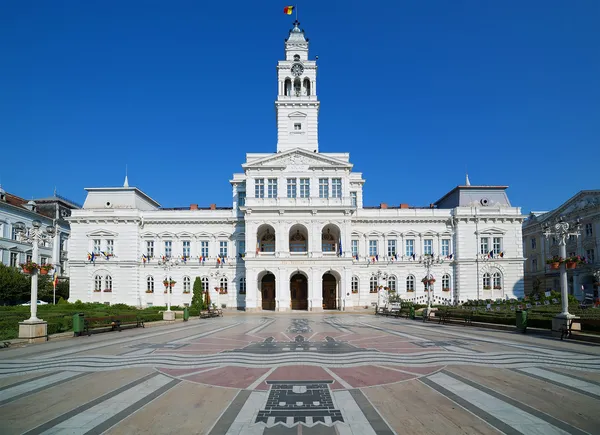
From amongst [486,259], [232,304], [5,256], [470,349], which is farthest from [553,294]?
[5,256]

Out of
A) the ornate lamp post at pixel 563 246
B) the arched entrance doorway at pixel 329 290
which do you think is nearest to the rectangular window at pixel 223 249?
the arched entrance doorway at pixel 329 290

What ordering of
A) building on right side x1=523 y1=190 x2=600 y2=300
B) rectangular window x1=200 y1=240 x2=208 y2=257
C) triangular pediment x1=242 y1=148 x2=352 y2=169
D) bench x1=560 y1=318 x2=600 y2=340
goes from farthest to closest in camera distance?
rectangular window x1=200 y1=240 x2=208 y2=257 → building on right side x1=523 y1=190 x2=600 y2=300 → triangular pediment x1=242 y1=148 x2=352 y2=169 → bench x1=560 y1=318 x2=600 y2=340

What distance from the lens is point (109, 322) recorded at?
26.8 metres

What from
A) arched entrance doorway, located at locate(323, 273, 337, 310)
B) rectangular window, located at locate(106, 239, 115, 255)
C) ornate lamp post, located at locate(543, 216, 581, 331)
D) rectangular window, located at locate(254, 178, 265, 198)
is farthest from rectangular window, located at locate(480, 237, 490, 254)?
rectangular window, located at locate(106, 239, 115, 255)

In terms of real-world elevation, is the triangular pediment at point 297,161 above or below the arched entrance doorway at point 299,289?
above

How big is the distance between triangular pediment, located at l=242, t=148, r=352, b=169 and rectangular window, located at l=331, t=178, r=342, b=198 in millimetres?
1804

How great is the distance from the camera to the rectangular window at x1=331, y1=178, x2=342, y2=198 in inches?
2126

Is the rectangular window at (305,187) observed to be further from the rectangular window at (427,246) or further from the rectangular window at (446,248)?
the rectangular window at (446,248)

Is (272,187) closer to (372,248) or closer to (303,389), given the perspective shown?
(372,248)

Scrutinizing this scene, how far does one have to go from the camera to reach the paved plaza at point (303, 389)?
26.0 feet

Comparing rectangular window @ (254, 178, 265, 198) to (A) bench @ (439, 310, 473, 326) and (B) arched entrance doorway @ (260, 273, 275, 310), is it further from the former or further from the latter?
(A) bench @ (439, 310, 473, 326)

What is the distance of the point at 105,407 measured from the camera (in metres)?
9.08

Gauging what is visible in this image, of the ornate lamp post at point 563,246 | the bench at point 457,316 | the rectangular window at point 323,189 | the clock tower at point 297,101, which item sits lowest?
the bench at point 457,316

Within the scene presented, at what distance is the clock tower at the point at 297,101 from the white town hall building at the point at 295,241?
14cm
